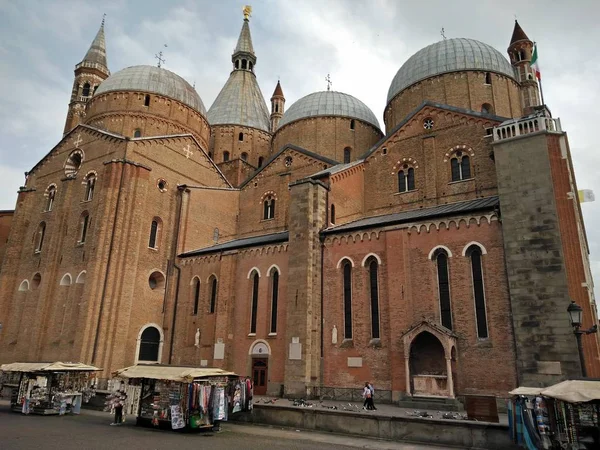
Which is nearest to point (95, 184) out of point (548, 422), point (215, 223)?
point (215, 223)

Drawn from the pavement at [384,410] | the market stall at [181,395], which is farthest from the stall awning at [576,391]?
the market stall at [181,395]

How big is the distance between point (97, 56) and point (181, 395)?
147ft

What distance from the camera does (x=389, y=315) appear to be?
63.8 ft

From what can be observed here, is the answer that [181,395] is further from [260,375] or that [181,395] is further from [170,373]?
[260,375]

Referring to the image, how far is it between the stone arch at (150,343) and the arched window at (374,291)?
1305 centimetres

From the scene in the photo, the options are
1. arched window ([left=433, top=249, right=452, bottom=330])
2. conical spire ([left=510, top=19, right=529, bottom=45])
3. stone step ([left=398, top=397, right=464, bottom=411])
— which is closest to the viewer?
stone step ([left=398, top=397, right=464, bottom=411])

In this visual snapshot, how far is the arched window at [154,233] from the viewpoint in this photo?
27.7 meters

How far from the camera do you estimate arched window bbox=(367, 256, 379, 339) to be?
66.1 ft

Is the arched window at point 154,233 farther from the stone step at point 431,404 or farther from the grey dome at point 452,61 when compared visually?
the grey dome at point 452,61

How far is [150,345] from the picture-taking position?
26000 millimetres

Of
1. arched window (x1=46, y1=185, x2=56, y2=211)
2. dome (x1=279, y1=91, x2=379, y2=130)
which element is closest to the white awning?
arched window (x1=46, y1=185, x2=56, y2=211)

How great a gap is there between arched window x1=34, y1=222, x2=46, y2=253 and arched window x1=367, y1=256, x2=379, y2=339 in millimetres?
22468

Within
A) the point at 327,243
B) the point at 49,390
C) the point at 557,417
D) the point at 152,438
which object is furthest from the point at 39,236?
the point at 557,417

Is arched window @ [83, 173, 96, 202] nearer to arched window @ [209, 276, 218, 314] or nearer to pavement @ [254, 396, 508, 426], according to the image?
arched window @ [209, 276, 218, 314]
